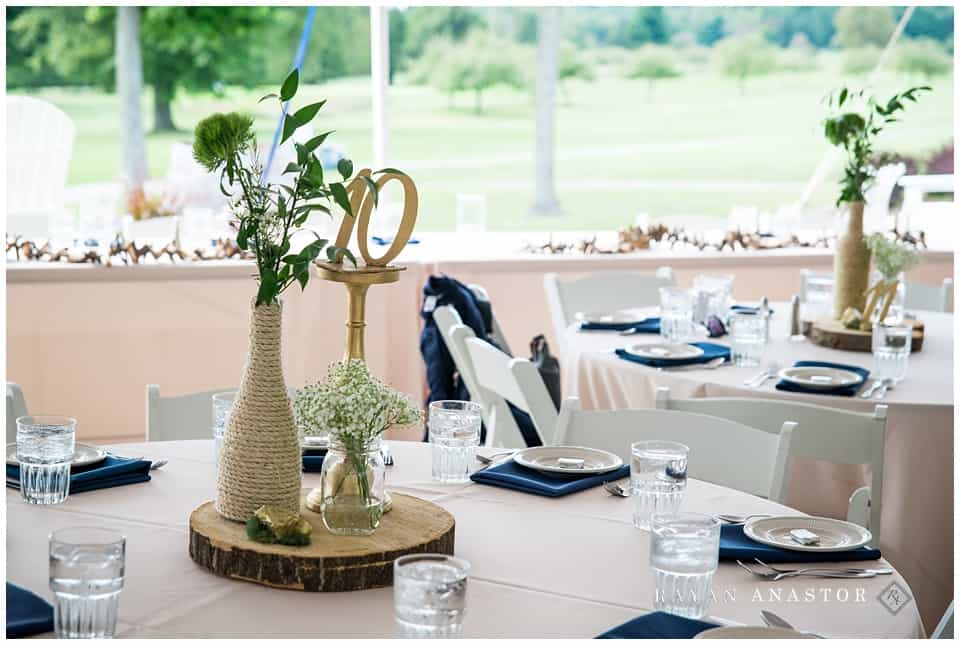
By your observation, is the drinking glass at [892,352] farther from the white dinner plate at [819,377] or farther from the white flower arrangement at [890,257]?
the white flower arrangement at [890,257]

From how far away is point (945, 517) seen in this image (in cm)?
264

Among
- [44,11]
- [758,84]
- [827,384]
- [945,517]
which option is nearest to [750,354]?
[827,384]

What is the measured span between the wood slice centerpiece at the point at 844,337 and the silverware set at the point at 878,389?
1.23 ft

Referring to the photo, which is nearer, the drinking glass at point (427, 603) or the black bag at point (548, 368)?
the drinking glass at point (427, 603)

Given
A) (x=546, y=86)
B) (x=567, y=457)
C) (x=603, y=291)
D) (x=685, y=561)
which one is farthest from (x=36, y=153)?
(x=685, y=561)

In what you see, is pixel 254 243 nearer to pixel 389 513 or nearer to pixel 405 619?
pixel 389 513

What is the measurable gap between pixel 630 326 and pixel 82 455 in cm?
181

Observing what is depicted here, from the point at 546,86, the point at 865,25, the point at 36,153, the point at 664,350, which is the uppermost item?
the point at 865,25

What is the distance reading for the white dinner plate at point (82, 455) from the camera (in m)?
1.90

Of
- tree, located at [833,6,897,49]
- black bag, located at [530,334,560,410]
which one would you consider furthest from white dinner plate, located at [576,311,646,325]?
tree, located at [833,6,897,49]

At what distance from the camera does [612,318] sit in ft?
11.5

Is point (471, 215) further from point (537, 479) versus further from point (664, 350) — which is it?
point (537, 479)

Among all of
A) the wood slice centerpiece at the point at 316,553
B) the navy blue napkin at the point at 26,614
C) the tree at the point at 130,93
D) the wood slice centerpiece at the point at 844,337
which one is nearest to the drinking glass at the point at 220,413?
the wood slice centerpiece at the point at 316,553

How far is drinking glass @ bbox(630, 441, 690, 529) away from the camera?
1696 millimetres
